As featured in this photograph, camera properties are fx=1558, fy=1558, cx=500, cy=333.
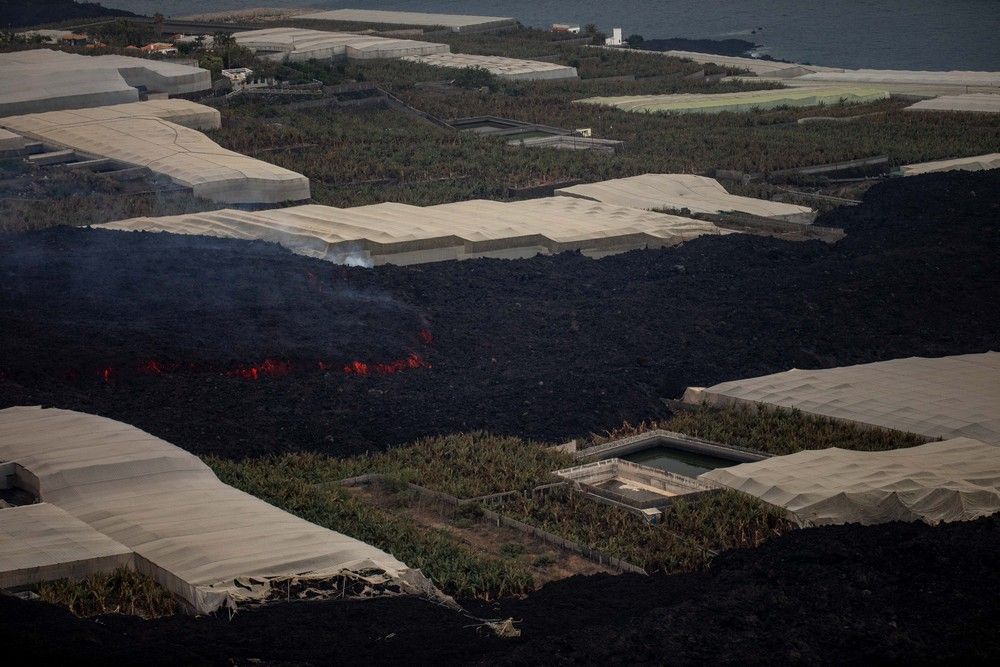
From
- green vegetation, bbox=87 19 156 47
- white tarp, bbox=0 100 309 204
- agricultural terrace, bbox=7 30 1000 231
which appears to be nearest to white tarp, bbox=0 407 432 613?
agricultural terrace, bbox=7 30 1000 231

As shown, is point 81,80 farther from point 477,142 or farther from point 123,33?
point 123,33


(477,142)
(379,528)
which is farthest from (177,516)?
(477,142)

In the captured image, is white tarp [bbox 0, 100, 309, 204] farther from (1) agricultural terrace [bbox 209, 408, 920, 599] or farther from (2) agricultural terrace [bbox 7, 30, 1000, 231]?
(1) agricultural terrace [bbox 209, 408, 920, 599]

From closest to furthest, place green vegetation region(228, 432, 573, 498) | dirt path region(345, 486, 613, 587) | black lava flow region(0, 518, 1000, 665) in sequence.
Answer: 1. black lava flow region(0, 518, 1000, 665)
2. dirt path region(345, 486, 613, 587)
3. green vegetation region(228, 432, 573, 498)

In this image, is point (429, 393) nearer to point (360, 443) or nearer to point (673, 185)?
point (360, 443)

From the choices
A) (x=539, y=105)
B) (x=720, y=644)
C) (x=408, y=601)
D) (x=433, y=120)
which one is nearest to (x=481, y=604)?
(x=408, y=601)

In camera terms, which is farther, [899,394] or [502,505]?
[899,394]

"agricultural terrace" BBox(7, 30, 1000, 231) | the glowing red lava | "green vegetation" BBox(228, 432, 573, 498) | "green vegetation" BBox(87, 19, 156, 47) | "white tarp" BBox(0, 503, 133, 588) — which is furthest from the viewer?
"green vegetation" BBox(87, 19, 156, 47)
